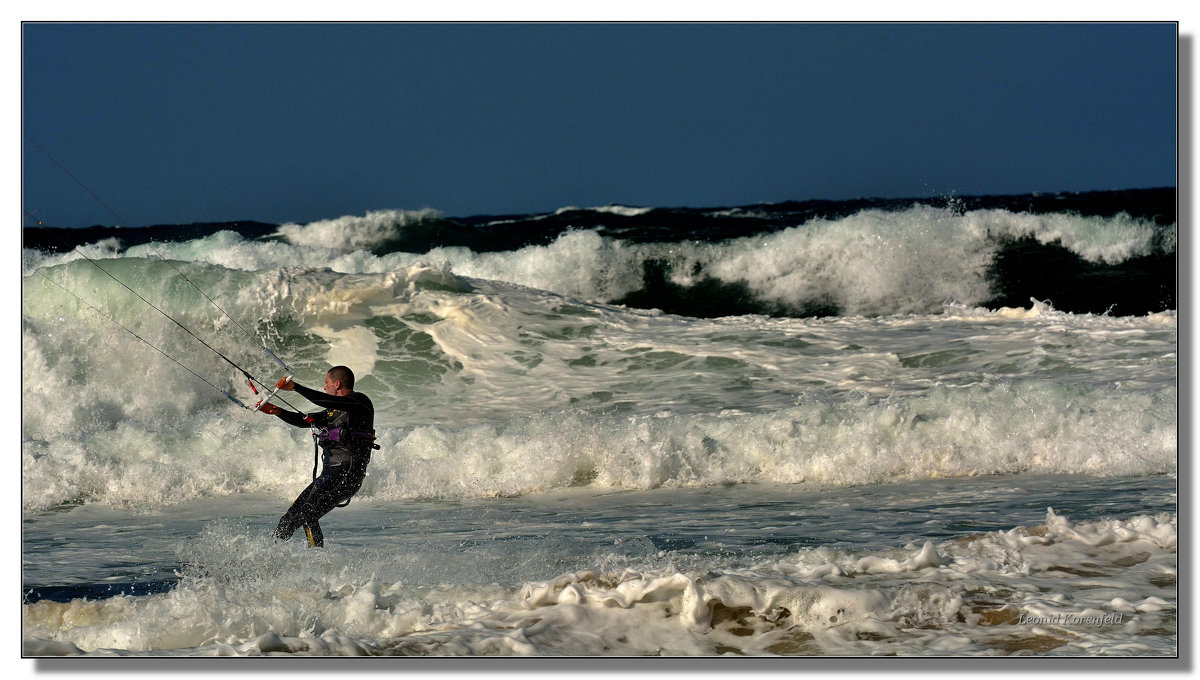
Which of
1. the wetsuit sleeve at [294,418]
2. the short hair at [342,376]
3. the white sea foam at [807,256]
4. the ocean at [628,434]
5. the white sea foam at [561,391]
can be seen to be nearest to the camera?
the ocean at [628,434]

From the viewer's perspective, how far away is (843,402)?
23.2 feet

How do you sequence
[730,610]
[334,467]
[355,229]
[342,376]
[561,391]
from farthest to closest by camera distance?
1. [355,229]
2. [561,391]
3. [334,467]
4. [342,376]
5. [730,610]

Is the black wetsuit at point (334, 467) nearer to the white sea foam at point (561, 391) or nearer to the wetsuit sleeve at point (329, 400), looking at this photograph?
the wetsuit sleeve at point (329, 400)

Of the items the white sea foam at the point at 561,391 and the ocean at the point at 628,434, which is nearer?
the ocean at the point at 628,434

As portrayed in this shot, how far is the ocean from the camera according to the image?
3535mm

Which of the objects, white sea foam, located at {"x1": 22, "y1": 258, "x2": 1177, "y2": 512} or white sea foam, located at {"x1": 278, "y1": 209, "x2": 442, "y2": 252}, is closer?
white sea foam, located at {"x1": 22, "y1": 258, "x2": 1177, "y2": 512}

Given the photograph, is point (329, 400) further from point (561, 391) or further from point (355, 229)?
point (355, 229)

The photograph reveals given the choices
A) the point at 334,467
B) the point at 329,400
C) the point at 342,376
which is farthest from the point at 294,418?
the point at 334,467

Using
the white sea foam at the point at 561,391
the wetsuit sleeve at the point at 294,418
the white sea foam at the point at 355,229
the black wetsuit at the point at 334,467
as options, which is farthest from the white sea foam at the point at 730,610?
the white sea foam at the point at 355,229

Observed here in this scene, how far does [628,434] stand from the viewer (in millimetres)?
6586

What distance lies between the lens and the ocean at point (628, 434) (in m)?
3.54

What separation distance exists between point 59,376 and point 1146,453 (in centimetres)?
688

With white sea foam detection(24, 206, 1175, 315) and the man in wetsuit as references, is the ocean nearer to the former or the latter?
white sea foam detection(24, 206, 1175, 315)

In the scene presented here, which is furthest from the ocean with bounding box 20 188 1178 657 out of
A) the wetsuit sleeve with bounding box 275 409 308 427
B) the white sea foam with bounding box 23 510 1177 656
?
the wetsuit sleeve with bounding box 275 409 308 427
